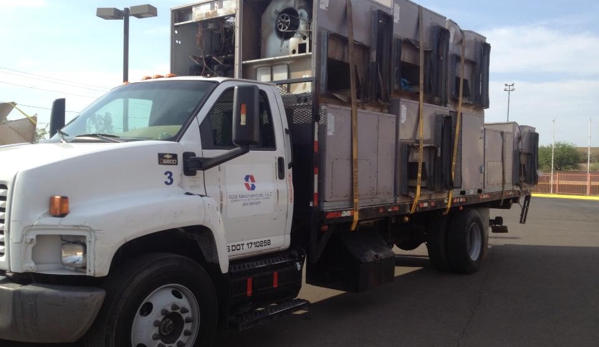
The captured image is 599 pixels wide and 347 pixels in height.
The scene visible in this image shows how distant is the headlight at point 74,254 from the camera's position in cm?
365

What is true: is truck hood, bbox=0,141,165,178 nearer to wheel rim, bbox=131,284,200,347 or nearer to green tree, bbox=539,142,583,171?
wheel rim, bbox=131,284,200,347

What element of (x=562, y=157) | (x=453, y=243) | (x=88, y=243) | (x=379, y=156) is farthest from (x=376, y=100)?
(x=562, y=157)

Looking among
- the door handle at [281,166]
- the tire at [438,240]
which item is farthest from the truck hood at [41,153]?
the tire at [438,240]

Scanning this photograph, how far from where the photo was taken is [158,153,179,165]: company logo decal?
425 centimetres

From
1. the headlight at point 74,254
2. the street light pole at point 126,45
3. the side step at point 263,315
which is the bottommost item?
the side step at point 263,315

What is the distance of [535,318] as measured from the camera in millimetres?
6371

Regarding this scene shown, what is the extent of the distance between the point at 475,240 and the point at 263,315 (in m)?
5.59

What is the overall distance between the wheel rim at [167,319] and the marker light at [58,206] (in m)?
0.84

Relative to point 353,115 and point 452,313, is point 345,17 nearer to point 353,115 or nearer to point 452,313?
point 353,115

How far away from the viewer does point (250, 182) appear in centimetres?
497

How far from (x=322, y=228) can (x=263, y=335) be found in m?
1.24

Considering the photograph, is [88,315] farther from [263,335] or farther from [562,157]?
[562,157]

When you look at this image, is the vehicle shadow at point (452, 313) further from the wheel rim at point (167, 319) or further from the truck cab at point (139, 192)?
the wheel rim at point (167, 319)

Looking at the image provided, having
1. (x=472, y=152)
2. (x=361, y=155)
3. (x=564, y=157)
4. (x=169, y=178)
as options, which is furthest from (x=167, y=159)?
(x=564, y=157)
